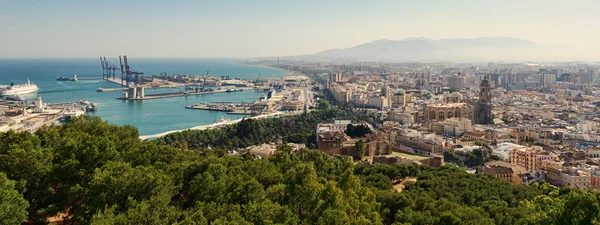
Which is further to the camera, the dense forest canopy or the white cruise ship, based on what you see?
the white cruise ship

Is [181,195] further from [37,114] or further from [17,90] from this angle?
[17,90]

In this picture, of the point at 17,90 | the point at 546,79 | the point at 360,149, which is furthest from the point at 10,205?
the point at 546,79

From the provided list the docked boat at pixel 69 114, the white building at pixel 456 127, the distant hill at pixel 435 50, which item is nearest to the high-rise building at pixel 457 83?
the white building at pixel 456 127

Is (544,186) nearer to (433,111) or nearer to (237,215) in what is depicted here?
(237,215)

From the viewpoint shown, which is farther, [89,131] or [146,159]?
[89,131]

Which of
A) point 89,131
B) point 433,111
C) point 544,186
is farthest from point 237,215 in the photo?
point 433,111

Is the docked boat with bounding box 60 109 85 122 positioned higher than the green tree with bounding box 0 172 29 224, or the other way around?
the green tree with bounding box 0 172 29 224

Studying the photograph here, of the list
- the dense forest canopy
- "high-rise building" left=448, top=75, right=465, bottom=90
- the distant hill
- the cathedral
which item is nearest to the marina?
the dense forest canopy

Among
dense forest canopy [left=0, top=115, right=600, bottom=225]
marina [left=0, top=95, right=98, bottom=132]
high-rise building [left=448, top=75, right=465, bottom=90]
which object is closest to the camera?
dense forest canopy [left=0, top=115, right=600, bottom=225]

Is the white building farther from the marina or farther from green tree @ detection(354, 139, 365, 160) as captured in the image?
the marina

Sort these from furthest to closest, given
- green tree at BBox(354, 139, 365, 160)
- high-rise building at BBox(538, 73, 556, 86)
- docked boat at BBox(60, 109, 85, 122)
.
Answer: high-rise building at BBox(538, 73, 556, 86) → docked boat at BBox(60, 109, 85, 122) → green tree at BBox(354, 139, 365, 160)

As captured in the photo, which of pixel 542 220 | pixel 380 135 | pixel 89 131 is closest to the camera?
pixel 542 220
